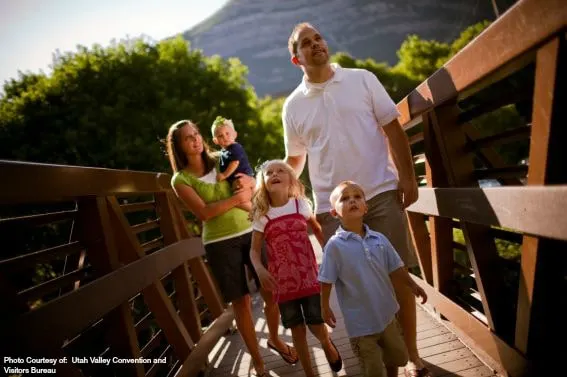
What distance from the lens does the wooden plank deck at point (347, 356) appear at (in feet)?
8.65

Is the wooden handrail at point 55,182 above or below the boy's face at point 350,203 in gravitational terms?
above

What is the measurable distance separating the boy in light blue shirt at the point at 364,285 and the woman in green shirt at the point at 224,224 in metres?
1.10

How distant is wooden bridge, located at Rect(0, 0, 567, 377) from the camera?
147 cm

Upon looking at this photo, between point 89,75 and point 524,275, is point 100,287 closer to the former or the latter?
point 524,275

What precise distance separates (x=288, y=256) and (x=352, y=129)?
37.5 inches

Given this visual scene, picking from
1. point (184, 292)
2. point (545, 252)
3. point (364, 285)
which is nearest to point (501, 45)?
point (545, 252)

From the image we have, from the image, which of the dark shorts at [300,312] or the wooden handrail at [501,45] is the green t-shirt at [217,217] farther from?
the wooden handrail at [501,45]

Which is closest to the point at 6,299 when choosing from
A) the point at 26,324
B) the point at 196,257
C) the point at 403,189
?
the point at 26,324

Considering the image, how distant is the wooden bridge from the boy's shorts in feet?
1.70

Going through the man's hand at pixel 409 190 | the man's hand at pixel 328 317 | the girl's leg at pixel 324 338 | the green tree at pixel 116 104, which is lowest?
the girl's leg at pixel 324 338

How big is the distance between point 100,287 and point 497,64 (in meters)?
2.14

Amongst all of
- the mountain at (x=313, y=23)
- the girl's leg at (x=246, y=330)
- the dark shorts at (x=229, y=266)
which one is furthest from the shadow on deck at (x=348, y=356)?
the mountain at (x=313, y=23)

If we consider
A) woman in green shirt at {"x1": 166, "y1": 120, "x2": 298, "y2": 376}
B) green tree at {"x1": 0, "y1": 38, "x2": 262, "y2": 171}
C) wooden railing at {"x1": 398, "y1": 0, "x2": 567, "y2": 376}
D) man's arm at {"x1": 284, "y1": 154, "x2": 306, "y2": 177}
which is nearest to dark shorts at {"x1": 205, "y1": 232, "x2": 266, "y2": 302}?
woman in green shirt at {"x1": 166, "y1": 120, "x2": 298, "y2": 376}

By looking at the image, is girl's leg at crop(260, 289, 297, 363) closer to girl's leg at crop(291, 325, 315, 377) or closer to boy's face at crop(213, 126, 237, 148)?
girl's leg at crop(291, 325, 315, 377)
